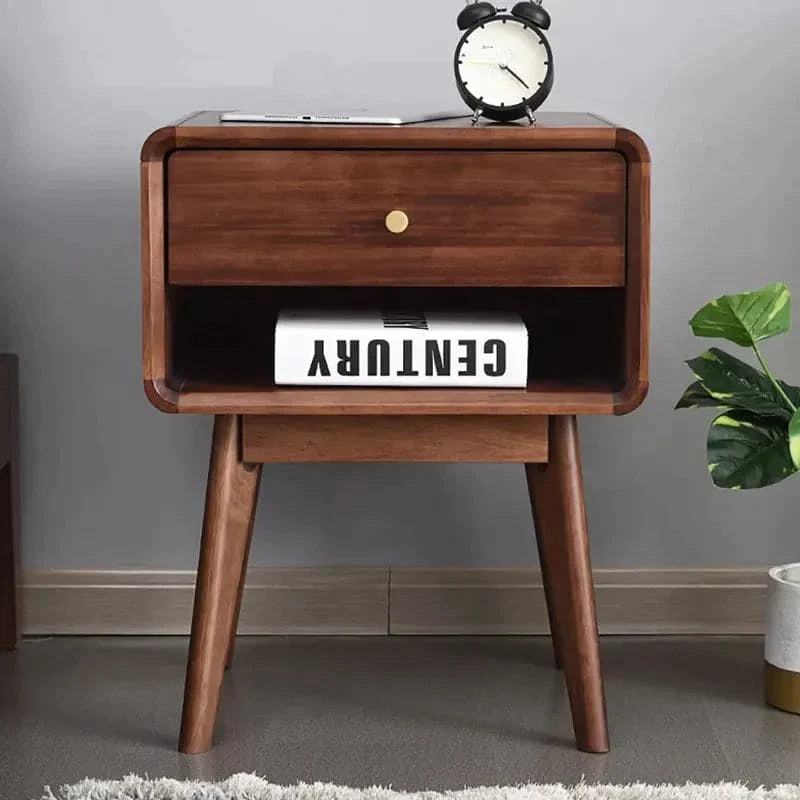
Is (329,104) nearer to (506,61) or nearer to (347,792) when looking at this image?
(506,61)

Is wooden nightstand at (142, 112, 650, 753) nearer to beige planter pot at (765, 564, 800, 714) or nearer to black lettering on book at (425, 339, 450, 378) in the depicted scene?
black lettering on book at (425, 339, 450, 378)

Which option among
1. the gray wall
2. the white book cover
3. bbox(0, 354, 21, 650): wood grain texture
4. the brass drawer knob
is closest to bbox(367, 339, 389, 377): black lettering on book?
the white book cover

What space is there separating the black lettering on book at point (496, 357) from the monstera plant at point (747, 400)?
0.23 meters

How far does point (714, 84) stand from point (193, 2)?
662mm

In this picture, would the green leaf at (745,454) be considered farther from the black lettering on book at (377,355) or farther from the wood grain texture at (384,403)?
the black lettering on book at (377,355)

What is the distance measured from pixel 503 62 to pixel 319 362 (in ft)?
1.18

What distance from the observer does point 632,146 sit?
1218 millimetres

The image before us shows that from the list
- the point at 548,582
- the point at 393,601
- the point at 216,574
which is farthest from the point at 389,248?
the point at 393,601

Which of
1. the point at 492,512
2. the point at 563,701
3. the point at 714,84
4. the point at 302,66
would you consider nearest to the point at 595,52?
the point at 714,84

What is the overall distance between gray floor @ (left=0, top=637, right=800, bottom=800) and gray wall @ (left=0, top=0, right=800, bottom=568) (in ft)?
0.45

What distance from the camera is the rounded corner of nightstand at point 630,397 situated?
1252mm

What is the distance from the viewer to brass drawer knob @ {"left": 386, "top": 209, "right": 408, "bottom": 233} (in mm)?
1229

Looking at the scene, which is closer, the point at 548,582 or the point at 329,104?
the point at 548,582

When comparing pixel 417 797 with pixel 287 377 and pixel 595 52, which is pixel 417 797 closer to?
pixel 287 377
